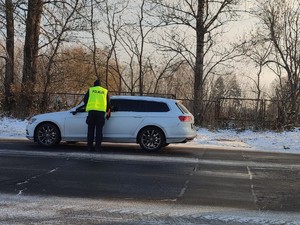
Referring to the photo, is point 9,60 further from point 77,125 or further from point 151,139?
point 151,139

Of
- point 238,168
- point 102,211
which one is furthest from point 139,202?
point 238,168

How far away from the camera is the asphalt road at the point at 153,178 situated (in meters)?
6.94

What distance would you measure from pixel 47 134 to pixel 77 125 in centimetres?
97

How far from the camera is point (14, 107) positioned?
899 inches

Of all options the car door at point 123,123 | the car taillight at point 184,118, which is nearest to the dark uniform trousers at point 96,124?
the car door at point 123,123

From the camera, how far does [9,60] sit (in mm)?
A: 24938

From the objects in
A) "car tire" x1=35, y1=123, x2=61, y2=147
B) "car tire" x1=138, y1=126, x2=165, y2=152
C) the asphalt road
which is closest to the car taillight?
"car tire" x1=138, y1=126, x2=165, y2=152

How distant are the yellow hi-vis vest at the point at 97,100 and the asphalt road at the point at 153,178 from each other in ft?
4.02

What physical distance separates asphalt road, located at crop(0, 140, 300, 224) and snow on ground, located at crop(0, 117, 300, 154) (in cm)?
263

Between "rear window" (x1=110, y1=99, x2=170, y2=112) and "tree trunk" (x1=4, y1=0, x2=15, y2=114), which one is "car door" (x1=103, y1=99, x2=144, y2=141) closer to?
"rear window" (x1=110, y1=99, x2=170, y2=112)

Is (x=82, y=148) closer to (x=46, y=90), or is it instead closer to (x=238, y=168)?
(x=238, y=168)

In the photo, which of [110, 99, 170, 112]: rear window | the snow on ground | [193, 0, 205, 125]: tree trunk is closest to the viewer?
[110, 99, 170, 112]: rear window

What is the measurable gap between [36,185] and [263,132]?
45.6 ft

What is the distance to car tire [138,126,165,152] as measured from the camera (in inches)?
503
